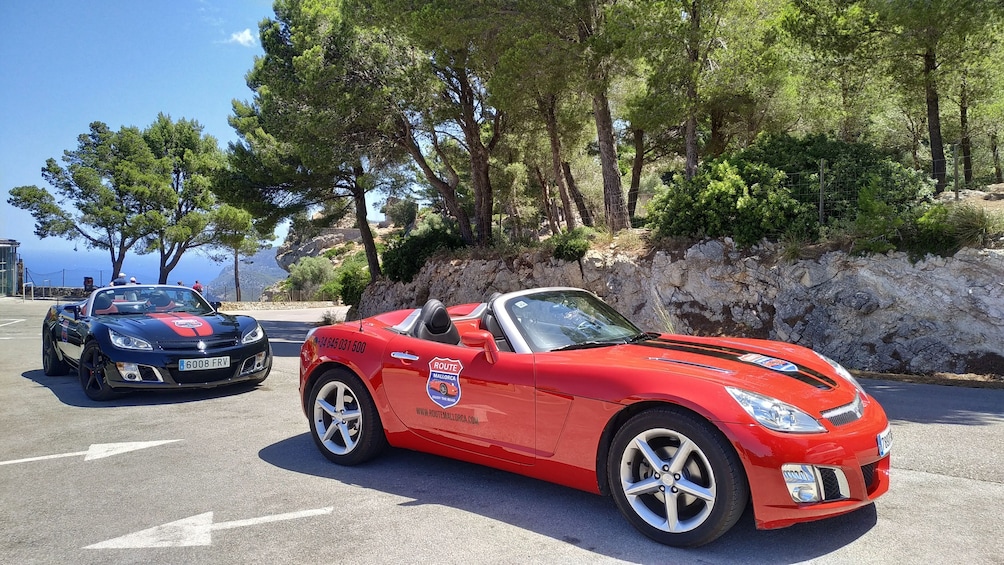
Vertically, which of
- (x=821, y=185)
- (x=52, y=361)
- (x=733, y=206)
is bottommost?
(x=52, y=361)

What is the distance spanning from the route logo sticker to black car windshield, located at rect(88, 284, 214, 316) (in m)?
5.52

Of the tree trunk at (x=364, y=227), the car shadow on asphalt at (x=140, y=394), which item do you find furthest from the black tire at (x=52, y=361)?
the tree trunk at (x=364, y=227)

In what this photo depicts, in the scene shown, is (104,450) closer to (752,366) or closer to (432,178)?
(752,366)

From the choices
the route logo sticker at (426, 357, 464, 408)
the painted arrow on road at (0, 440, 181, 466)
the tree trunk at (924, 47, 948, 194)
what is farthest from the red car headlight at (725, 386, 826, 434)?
the tree trunk at (924, 47, 948, 194)

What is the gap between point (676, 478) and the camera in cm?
318

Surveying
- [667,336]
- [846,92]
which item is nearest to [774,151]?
[846,92]

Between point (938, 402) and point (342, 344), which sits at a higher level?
point (342, 344)

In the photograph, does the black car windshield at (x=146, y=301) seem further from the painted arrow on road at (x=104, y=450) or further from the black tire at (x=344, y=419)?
the black tire at (x=344, y=419)

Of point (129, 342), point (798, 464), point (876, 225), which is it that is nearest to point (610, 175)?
point (876, 225)

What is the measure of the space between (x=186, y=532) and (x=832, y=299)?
1011 cm

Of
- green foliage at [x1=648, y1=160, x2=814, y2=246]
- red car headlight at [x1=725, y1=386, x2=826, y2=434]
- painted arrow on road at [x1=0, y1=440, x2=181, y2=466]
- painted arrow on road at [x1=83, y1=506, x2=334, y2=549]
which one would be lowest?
painted arrow on road at [x1=83, y1=506, x2=334, y2=549]

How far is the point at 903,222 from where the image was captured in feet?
33.4

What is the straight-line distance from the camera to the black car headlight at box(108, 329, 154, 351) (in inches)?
283

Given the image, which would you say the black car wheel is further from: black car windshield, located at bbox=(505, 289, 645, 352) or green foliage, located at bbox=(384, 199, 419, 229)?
green foliage, located at bbox=(384, 199, 419, 229)
